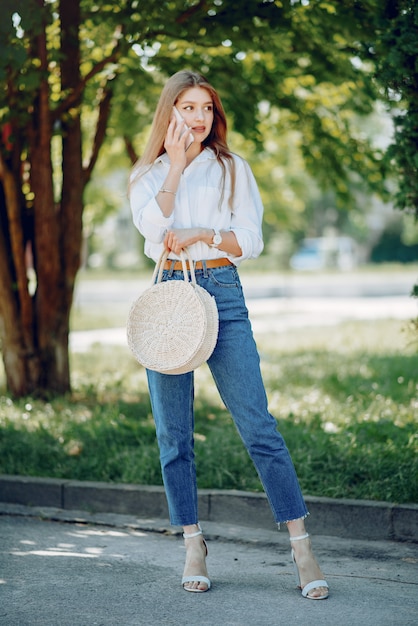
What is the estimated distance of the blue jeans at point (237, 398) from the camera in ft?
12.6

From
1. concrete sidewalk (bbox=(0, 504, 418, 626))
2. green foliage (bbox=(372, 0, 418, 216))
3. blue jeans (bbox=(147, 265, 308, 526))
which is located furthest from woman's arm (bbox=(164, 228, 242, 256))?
green foliage (bbox=(372, 0, 418, 216))

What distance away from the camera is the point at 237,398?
3.85 meters

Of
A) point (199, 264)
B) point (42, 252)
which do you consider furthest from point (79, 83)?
point (199, 264)

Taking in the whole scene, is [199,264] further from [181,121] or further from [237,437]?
[237,437]

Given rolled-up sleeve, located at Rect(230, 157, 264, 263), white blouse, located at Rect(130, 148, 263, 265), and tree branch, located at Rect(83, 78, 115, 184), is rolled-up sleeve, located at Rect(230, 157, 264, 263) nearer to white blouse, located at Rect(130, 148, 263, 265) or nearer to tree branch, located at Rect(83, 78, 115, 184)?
white blouse, located at Rect(130, 148, 263, 265)

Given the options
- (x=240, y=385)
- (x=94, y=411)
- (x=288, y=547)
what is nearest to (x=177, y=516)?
(x=240, y=385)

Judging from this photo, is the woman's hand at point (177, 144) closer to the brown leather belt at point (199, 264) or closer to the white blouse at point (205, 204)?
the white blouse at point (205, 204)

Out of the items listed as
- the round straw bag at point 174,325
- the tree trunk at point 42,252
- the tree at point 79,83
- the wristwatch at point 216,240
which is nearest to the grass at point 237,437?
the tree trunk at point 42,252

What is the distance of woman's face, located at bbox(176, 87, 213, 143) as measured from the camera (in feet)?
12.7

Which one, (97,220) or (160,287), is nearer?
(160,287)

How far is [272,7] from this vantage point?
6922 mm

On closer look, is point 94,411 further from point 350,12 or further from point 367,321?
point 367,321

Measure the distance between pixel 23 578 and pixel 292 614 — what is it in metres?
1.26

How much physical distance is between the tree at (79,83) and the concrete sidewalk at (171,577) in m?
3.02
